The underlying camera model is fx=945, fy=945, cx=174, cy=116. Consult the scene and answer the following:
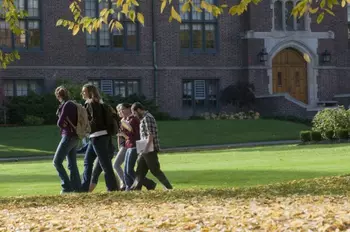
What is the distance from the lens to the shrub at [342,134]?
32.2 meters

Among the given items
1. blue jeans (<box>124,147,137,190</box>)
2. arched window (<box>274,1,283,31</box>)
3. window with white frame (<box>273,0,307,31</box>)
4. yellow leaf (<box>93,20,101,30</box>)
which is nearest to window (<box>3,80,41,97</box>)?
window with white frame (<box>273,0,307,31</box>)

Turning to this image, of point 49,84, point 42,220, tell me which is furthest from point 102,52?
point 42,220

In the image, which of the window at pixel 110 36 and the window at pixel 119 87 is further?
the window at pixel 119 87

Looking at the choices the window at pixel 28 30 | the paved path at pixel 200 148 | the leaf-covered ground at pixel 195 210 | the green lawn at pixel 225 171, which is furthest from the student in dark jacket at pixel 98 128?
the window at pixel 28 30

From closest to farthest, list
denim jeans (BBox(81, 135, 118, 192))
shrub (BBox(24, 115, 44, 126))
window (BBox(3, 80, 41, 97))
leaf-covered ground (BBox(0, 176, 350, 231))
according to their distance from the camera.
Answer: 1. leaf-covered ground (BBox(0, 176, 350, 231))
2. denim jeans (BBox(81, 135, 118, 192))
3. shrub (BBox(24, 115, 44, 126))
4. window (BBox(3, 80, 41, 97))

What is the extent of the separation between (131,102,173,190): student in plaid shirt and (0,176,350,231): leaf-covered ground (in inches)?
41.2

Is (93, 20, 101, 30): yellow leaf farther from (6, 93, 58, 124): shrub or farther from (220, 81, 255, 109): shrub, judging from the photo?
(220, 81, 255, 109): shrub

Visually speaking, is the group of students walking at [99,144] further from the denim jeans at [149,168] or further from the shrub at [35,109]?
the shrub at [35,109]

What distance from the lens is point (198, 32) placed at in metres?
45.1

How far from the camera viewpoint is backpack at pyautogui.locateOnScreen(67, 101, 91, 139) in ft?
49.8

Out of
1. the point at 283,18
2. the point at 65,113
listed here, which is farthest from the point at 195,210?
the point at 283,18

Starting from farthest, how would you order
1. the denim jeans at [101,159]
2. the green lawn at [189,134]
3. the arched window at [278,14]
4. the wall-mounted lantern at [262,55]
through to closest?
the arched window at [278,14]
the wall-mounted lantern at [262,55]
the green lawn at [189,134]
the denim jeans at [101,159]

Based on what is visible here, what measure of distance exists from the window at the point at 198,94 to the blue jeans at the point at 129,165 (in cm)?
2809

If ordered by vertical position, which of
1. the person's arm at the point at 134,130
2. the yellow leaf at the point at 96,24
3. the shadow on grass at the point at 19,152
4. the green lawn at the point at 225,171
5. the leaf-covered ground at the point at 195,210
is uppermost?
the yellow leaf at the point at 96,24
